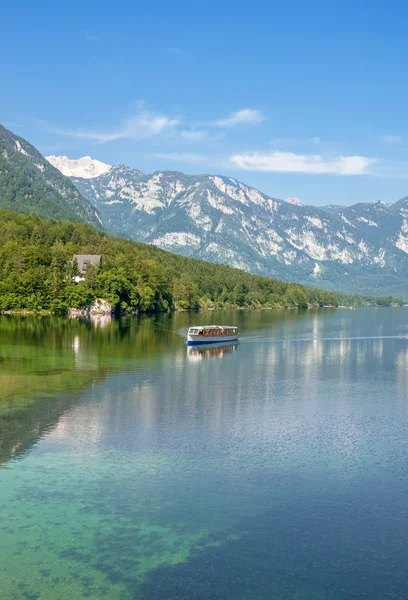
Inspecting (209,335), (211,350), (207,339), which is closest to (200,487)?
(211,350)

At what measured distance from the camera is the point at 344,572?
27.4 m

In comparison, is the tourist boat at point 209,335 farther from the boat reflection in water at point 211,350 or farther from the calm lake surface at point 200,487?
the calm lake surface at point 200,487

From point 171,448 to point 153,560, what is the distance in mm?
17461

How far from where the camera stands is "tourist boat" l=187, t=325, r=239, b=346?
128250mm

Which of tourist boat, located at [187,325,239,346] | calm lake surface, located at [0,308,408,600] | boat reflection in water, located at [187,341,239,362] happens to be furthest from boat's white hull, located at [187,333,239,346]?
calm lake surface, located at [0,308,408,600]

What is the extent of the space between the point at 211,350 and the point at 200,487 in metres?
82.5

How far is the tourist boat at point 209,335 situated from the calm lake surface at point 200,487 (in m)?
48.7

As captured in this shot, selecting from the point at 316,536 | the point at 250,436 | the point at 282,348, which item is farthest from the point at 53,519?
the point at 282,348

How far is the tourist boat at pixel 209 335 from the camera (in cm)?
12825

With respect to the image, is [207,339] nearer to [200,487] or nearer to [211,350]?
[211,350]

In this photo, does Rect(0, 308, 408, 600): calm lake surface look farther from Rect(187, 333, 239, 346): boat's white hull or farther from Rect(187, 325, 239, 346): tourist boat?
Rect(187, 325, 239, 346): tourist boat

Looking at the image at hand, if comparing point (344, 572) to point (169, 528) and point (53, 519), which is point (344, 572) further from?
point (53, 519)

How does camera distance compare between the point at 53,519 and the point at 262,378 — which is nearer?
the point at 53,519

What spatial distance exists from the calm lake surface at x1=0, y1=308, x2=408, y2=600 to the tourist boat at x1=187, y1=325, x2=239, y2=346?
160 ft
